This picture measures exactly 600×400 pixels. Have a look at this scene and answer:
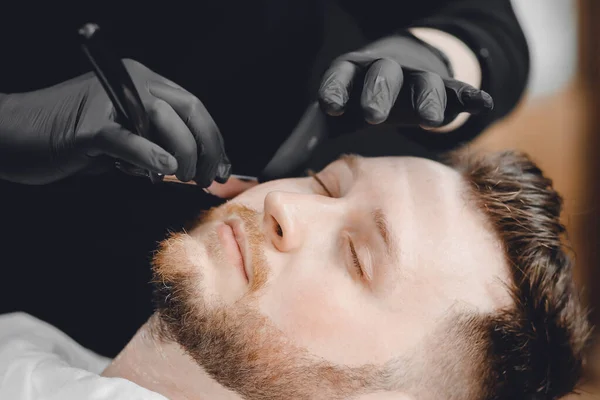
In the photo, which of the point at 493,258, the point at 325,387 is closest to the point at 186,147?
the point at 325,387

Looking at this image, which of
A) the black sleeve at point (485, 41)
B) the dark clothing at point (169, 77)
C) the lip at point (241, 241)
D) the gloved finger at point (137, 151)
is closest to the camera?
the gloved finger at point (137, 151)

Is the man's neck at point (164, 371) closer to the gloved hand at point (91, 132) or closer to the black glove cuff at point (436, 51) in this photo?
the gloved hand at point (91, 132)

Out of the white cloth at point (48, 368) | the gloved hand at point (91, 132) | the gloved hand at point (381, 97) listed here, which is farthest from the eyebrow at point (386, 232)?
the white cloth at point (48, 368)

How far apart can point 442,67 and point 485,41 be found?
167 millimetres

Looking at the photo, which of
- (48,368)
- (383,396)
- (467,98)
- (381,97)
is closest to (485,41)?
(467,98)

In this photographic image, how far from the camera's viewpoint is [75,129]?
2.97 ft

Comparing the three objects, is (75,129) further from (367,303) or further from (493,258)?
(493,258)

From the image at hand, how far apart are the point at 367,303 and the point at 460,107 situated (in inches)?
15.1

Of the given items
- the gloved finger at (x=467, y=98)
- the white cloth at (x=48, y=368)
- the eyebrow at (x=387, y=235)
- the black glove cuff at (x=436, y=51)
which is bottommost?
the white cloth at (x=48, y=368)

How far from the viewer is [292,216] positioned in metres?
0.94

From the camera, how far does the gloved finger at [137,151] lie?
0.83 m

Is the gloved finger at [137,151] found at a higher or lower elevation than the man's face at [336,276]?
higher

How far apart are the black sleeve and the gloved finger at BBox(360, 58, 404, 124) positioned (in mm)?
441

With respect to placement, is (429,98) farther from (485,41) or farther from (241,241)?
(485,41)
